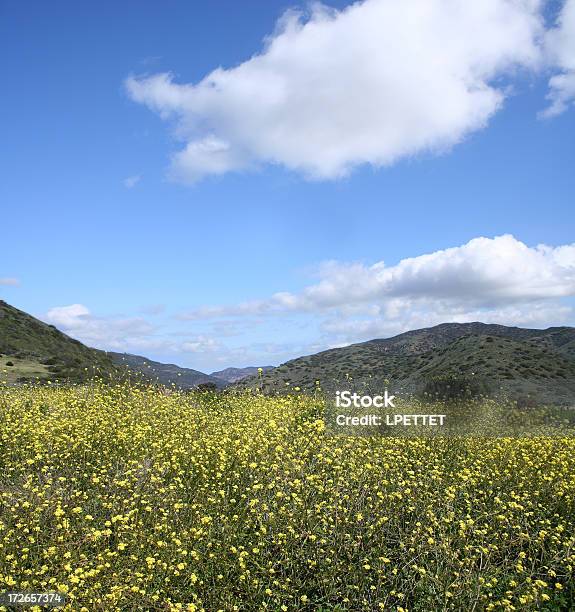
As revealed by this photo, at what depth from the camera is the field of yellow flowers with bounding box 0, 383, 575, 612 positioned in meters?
6.19

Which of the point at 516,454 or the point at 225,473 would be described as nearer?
the point at 225,473

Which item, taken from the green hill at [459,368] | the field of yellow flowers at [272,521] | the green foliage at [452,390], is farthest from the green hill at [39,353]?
the green foliage at [452,390]

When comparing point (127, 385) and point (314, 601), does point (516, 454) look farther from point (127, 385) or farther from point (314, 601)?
point (127, 385)

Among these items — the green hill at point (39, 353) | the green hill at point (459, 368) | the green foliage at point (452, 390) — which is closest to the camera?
the green foliage at point (452, 390)

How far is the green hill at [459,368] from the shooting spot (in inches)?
1091

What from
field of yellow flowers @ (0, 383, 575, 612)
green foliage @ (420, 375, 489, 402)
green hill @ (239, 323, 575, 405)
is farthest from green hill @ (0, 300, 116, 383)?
green foliage @ (420, 375, 489, 402)

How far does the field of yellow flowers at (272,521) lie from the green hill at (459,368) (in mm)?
8985

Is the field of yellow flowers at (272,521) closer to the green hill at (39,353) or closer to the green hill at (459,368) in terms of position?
the green hill at (459,368)

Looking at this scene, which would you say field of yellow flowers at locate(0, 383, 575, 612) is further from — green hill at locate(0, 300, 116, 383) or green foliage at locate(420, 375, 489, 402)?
green hill at locate(0, 300, 116, 383)

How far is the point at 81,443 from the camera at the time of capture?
9.66m

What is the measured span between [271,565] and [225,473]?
2287mm

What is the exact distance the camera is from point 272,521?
707 centimetres

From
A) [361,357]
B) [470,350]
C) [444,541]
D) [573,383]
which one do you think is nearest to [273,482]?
[444,541]

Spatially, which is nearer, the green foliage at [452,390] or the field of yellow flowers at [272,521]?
the field of yellow flowers at [272,521]
